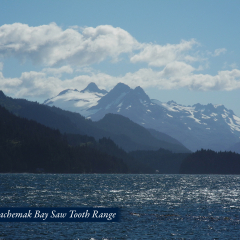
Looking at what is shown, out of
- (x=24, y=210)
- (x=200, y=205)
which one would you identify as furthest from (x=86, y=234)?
(x=200, y=205)

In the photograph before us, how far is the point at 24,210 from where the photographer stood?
257 ft

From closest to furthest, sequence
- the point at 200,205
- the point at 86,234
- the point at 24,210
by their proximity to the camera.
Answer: the point at 86,234
the point at 24,210
the point at 200,205

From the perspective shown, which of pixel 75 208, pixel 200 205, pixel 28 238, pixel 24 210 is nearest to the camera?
pixel 28 238

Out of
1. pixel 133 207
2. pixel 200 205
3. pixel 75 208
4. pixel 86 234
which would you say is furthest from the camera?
Result: pixel 200 205

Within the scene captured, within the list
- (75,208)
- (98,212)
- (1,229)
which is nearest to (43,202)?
(75,208)

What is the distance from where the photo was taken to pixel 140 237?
188ft

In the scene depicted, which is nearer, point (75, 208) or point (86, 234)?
point (86, 234)

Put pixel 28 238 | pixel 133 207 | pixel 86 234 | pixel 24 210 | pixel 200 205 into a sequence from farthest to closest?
pixel 200 205 < pixel 133 207 < pixel 24 210 < pixel 86 234 < pixel 28 238

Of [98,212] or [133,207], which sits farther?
[133,207]

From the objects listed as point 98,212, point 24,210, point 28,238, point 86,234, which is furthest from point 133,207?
point 28,238

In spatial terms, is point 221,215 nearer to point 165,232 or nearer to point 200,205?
point 200,205

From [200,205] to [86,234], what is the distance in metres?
49.8

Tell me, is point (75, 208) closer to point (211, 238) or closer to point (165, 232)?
point (165, 232)

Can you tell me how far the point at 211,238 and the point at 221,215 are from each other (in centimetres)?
2606
